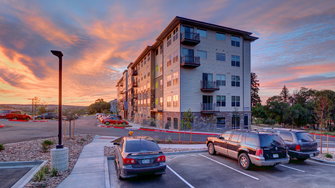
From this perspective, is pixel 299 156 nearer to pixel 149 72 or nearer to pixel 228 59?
pixel 228 59

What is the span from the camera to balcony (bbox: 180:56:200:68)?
26.5 metres

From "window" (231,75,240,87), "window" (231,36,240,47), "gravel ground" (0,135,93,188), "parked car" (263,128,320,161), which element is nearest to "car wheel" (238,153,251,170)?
"parked car" (263,128,320,161)

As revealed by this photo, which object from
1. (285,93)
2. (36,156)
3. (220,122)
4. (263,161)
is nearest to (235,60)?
(220,122)

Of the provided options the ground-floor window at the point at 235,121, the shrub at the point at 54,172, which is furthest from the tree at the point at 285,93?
the shrub at the point at 54,172

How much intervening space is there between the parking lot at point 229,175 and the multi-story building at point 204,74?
17.8 metres

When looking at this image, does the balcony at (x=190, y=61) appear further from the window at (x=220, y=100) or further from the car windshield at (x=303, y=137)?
the car windshield at (x=303, y=137)

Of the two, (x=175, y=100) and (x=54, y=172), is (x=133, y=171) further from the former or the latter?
(x=175, y=100)

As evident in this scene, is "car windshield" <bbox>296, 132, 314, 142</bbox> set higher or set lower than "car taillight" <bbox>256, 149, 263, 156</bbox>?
higher

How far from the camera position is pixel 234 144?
921 cm

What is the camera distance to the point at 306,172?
8.24 meters

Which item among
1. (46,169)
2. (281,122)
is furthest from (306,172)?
(281,122)

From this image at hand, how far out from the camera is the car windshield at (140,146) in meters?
6.76

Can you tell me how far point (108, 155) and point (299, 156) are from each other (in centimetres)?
1083

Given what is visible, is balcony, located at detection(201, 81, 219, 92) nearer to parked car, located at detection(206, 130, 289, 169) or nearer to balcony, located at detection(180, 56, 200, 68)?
balcony, located at detection(180, 56, 200, 68)
